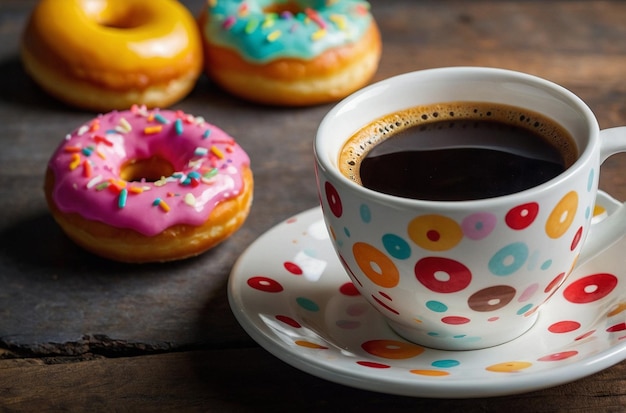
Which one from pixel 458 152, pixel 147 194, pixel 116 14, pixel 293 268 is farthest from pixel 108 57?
pixel 458 152

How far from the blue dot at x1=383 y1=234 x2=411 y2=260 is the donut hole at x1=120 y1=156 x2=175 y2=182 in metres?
0.61

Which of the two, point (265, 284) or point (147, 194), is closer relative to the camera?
point (265, 284)

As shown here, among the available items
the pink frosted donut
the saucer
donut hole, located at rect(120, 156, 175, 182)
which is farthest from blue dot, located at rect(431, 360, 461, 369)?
donut hole, located at rect(120, 156, 175, 182)

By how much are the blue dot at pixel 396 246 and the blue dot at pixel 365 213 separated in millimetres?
21

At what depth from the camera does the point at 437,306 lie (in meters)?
0.80

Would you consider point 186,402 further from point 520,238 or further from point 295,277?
point 520,238

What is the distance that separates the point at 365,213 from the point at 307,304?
0.64 ft

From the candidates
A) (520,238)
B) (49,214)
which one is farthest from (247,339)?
(49,214)

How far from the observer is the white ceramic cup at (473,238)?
731 millimetres

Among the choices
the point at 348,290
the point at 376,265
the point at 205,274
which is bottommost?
the point at 205,274

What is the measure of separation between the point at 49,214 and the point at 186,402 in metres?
0.53

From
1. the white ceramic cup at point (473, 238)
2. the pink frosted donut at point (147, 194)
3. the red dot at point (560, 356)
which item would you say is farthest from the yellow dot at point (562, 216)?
the pink frosted donut at point (147, 194)

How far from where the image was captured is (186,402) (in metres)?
0.88

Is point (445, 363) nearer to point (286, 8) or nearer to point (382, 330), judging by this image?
point (382, 330)
